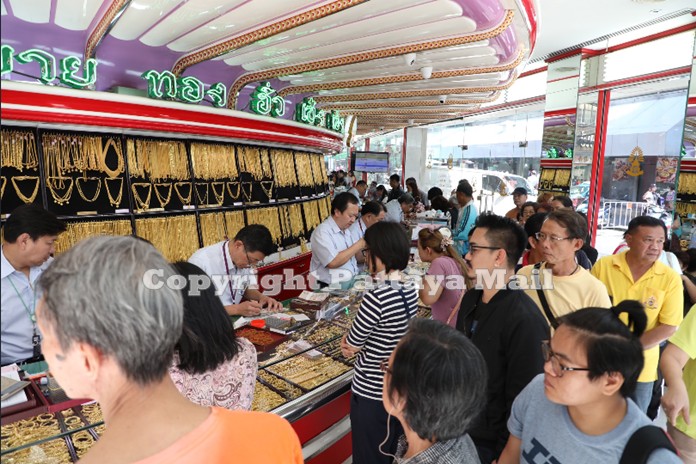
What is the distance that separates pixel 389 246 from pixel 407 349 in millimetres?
1097

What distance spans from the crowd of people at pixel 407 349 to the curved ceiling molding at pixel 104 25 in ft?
A: 5.26

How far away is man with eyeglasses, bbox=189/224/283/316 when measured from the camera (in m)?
3.17

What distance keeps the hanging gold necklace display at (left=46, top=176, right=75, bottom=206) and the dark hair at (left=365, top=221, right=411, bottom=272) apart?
3.16 metres

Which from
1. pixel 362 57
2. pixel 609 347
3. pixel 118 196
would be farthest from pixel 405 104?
pixel 609 347

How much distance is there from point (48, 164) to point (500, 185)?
41.1ft

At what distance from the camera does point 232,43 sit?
14.2 ft

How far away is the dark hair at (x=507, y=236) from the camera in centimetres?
221

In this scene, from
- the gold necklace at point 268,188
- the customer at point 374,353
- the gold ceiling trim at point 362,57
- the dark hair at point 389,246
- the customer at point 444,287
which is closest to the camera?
the customer at point 374,353

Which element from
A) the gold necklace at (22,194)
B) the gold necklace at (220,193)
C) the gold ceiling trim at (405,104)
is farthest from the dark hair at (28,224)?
the gold ceiling trim at (405,104)

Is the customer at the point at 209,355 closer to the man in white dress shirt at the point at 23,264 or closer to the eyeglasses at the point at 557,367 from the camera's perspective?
the eyeglasses at the point at 557,367

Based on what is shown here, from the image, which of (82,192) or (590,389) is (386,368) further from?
(82,192)

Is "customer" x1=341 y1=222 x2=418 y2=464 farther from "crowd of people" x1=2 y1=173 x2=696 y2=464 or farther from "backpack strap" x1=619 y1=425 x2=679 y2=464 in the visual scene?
"backpack strap" x1=619 y1=425 x2=679 y2=464

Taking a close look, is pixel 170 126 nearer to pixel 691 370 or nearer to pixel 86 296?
pixel 86 296

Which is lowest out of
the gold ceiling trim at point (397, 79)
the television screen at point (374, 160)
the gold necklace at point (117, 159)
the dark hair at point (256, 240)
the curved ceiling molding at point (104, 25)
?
the dark hair at point (256, 240)
